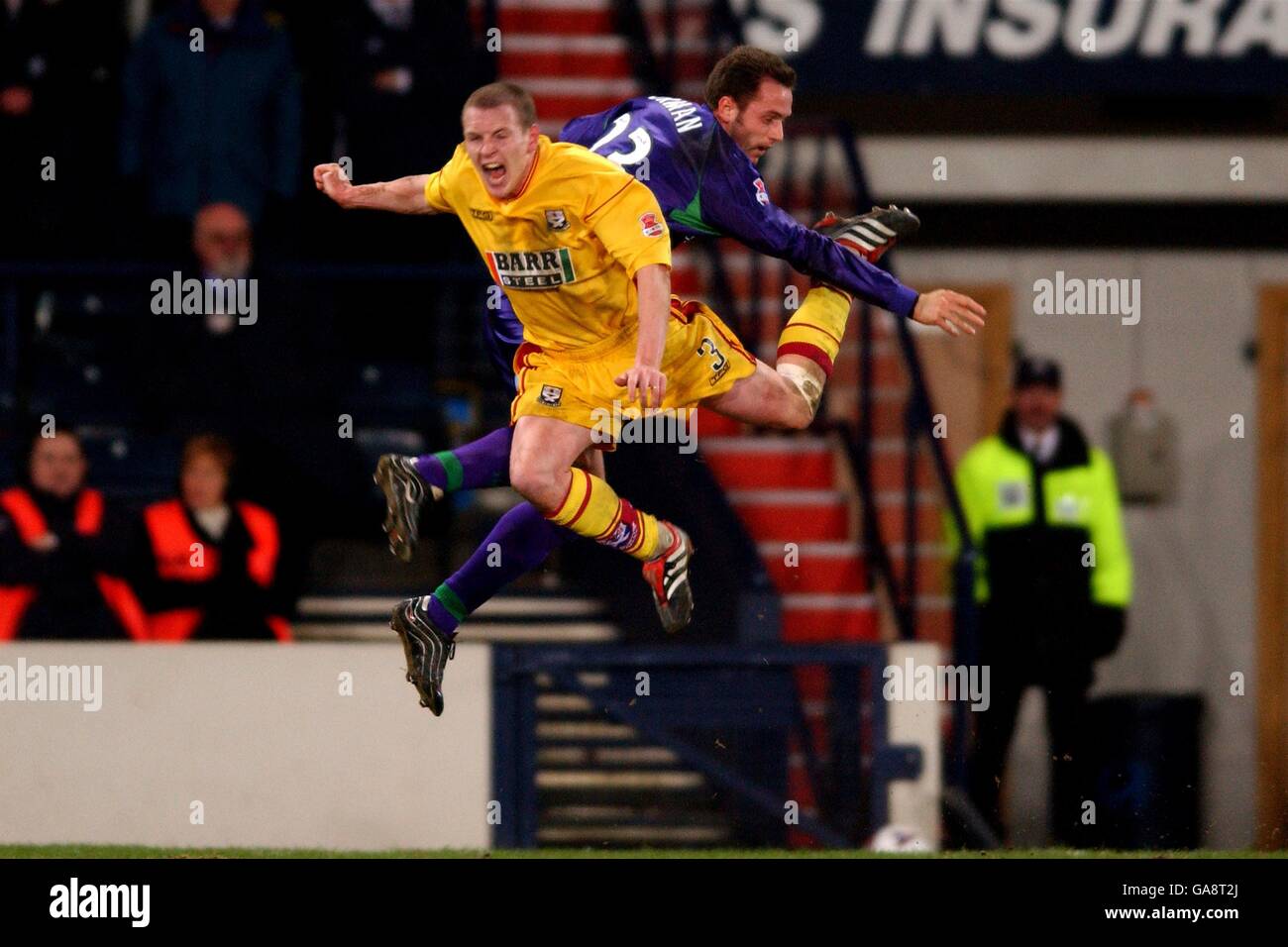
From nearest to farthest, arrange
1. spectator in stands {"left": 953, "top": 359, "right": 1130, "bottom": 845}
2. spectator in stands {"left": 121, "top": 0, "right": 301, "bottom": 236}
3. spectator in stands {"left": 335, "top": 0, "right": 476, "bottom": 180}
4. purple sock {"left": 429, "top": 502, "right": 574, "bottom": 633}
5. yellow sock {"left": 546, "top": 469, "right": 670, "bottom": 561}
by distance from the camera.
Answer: yellow sock {"left": 546, "top": 469, "right": 670, "bottom": 561} → purple sock {"left": 429, "top": 502, "right": 574, "bottom": 633} → spectator in stands {"left": 953, "top": 359, "right": 1130, "bottom": 845} → spectator in stands {"left": 121, "top": 0, "right": 301, "bottom": 236} → spectator in stands {"left": 335, "top": 0, "right": 476, "bottom": 180}

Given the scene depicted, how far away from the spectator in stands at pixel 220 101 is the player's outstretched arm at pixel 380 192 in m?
3.22

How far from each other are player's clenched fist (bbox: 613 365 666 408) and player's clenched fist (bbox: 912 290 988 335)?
1180mm

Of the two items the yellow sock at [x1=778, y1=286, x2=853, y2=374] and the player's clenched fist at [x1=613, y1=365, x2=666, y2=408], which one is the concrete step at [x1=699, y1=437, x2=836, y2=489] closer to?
the yellow sock at [x1=778, y1=286, x2=853, y2=374]

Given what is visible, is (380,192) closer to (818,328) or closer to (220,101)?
(818,328)

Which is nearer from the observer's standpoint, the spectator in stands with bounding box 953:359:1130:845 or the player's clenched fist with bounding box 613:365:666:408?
the player's clenched fist with bounding box 613:365:666:408

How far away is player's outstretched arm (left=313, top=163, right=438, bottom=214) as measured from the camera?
8.15m

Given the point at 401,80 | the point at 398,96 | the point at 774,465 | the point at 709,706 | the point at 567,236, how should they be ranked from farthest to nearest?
the point at 401,80, the point at 398,96, the point at 774,465, the point at 709,706, the point at 567,236

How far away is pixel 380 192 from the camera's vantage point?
820 centimetres

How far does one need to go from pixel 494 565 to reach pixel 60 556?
261cm

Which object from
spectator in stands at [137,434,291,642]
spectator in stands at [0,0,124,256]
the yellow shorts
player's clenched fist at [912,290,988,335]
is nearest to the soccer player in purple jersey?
player's clenched fist at [912,290,988,335]

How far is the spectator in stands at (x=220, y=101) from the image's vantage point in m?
11.3

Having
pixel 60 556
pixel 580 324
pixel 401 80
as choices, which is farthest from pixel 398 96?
pixel 580 324

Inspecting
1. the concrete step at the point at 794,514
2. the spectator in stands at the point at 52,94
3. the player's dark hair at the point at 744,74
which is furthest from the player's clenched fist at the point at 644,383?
the spectator in stands at the point at 52,94

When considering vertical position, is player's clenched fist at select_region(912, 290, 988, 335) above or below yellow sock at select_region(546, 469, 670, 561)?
above
